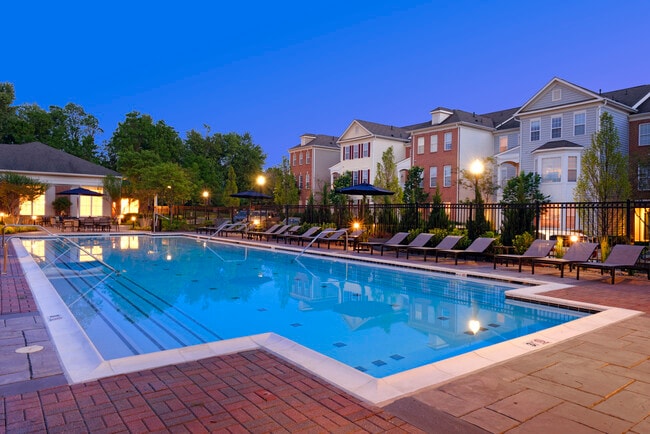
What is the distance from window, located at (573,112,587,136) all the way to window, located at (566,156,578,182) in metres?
1.49

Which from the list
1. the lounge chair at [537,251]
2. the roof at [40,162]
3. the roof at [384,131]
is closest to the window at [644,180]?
the lounge chair at [537,251]

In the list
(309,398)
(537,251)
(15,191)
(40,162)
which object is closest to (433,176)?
(537,251)

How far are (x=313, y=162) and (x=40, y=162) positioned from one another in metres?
20.8

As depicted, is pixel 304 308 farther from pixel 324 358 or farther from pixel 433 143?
pixel 433 143

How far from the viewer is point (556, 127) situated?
25.1 metres

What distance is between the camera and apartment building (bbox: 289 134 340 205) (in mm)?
41344

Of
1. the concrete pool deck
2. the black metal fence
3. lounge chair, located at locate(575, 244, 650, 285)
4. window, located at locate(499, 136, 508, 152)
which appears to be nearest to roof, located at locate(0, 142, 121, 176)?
the black metal fence

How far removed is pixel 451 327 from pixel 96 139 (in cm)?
5299

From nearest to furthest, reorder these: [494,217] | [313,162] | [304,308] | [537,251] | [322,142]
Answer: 1. [304,308]
2. [537,251]
3. [494,217]
4. [313,162]
5. [322,142]

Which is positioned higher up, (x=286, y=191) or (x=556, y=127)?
(x=556, y=127)

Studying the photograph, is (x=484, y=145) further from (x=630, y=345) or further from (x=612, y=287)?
(x=630, y=345)

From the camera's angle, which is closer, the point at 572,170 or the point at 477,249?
A: the point at 477,249

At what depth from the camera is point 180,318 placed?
7199mm

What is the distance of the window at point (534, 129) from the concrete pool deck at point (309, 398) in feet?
77.2
